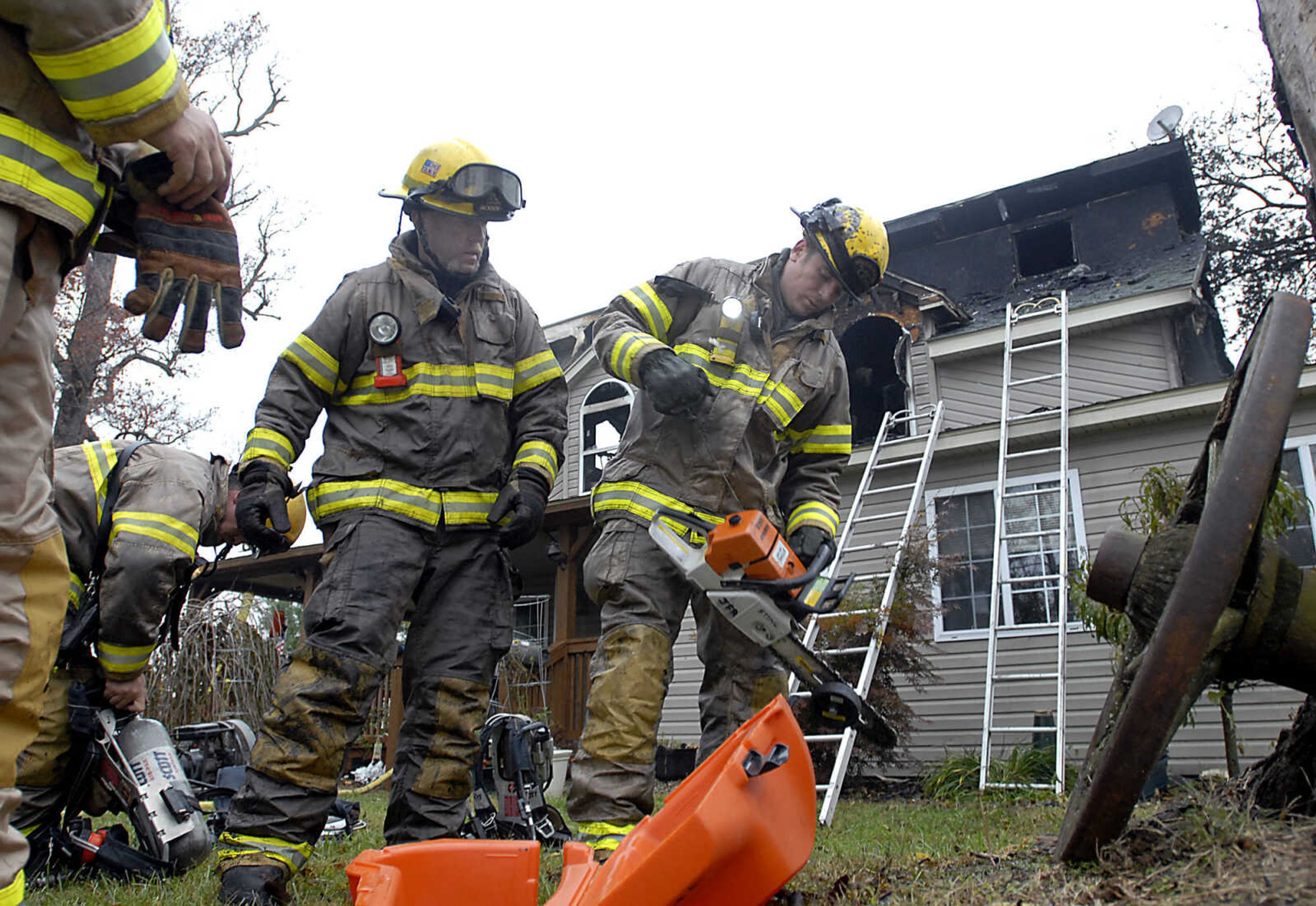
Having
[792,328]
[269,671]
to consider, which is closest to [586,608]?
[269,671]

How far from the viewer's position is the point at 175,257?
194 centimetres

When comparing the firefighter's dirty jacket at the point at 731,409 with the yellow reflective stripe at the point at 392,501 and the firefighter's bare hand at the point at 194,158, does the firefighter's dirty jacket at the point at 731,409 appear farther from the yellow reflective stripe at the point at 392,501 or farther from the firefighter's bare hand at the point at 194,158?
the firefighter's bare hand at the point at 194,158

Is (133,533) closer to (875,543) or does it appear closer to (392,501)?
(392,501)

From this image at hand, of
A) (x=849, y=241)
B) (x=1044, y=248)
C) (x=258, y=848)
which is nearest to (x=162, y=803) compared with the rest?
(x=258, y=848)

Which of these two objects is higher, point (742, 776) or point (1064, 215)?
point (1064, 215)

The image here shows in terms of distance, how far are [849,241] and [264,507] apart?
217cm

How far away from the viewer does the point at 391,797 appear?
2971mm

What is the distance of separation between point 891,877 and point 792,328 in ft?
6.60

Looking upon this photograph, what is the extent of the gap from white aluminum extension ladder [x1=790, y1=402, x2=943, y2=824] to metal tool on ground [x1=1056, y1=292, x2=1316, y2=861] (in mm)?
3156

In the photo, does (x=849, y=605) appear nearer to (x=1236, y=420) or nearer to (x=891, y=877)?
(x=891, y=877)

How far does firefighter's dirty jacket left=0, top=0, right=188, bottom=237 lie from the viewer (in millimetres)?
1514

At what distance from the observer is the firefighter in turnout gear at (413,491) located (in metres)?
2.66

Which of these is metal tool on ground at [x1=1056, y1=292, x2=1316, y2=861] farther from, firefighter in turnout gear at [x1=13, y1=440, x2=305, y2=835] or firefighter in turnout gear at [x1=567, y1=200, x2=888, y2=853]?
firefighter in turnout gear at [x1=13, y1=440, x2=305, y2=835]

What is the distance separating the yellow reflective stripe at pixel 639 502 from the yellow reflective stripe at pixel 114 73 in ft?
6.12
